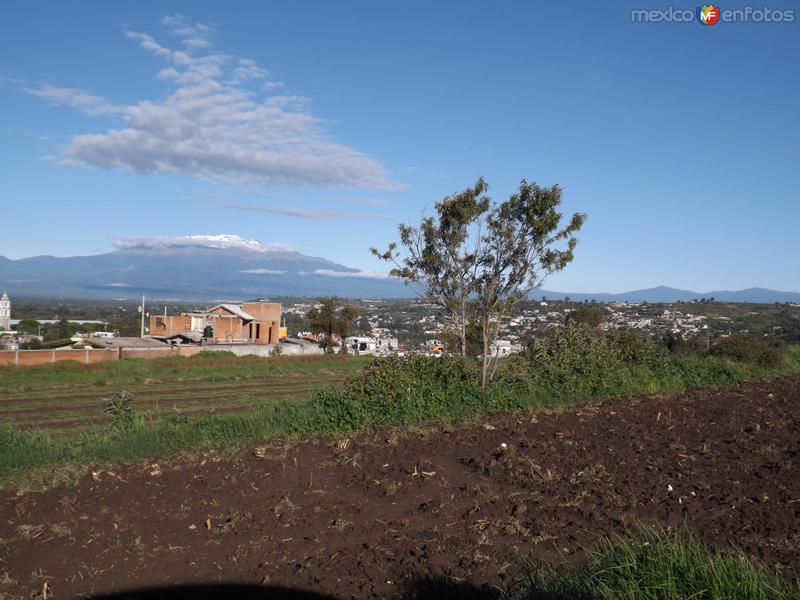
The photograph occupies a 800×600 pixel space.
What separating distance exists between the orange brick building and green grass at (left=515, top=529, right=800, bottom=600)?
196 feet

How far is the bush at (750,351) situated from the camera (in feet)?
64.8

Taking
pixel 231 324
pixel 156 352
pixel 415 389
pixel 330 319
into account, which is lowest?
pixel 156 352

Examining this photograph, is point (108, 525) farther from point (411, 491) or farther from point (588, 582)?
point (588, 582)

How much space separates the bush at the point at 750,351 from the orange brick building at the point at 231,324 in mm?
47685

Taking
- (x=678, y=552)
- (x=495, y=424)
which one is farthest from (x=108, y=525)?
(x=495, y=424)

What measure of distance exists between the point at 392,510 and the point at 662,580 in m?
3.20

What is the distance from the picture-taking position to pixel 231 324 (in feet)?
207

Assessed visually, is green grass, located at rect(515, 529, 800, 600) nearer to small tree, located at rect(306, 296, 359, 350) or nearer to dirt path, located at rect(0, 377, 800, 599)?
dirt path, located at rect(0, 377, 800, 599)

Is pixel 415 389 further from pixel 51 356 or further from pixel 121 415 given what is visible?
pixel 51 356

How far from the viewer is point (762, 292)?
138 m

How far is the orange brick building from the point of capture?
207 feet

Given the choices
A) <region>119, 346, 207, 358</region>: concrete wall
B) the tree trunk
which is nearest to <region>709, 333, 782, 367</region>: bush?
the tree trunk

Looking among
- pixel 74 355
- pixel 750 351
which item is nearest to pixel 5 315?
pixel 74 355

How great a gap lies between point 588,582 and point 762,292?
15191 centimetres
